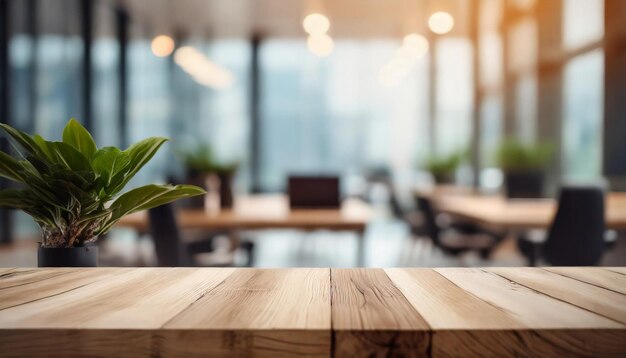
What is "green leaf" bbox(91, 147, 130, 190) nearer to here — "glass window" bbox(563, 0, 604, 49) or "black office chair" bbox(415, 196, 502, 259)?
"black office chair" bbox(415, 196, 502, 259)

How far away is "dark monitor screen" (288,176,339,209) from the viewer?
3.65m

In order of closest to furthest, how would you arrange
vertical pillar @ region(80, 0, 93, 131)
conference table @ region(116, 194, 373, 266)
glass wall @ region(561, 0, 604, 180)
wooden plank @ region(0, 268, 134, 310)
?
wooden plank @ region(0, 268, 134, 310), conference table @ region(116, 194, 373, 266), glass wall @ region(561, 0, 604, 180), vertical pillar @ region(80, 0, 93, 131)

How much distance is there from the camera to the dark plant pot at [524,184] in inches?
147

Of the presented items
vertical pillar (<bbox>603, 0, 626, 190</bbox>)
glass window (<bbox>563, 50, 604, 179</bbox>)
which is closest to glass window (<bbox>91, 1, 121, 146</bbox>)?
glass window (<bbox>563, 50, 604, 179</bbox>)

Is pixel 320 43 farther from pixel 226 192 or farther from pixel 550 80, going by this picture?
pixel 550 80

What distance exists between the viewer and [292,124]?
9.73 meters

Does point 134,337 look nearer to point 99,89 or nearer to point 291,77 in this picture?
point 99,89

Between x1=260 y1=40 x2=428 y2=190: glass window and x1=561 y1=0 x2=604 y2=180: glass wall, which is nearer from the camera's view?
x1=561 y1=0 x2=604 y2=180: glass wall

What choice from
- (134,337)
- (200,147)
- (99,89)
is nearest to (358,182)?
(99,89)

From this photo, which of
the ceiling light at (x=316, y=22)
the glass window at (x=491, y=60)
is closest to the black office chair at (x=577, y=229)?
the ceiling light at (x=316, y=22)

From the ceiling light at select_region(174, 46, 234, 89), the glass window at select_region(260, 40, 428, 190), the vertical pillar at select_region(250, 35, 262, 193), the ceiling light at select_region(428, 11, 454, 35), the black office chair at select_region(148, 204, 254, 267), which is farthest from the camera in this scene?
the glass window at select_region(260, 40, 428, 190)

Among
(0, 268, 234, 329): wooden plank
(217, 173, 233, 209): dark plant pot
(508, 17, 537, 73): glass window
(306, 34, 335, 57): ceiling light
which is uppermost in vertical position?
(508, 17, 537, 73): glass window

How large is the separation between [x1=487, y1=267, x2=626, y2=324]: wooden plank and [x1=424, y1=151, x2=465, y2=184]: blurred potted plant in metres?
4.84

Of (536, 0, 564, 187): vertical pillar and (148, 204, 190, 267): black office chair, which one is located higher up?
(536, 0, 564, 187): vertical pillar
